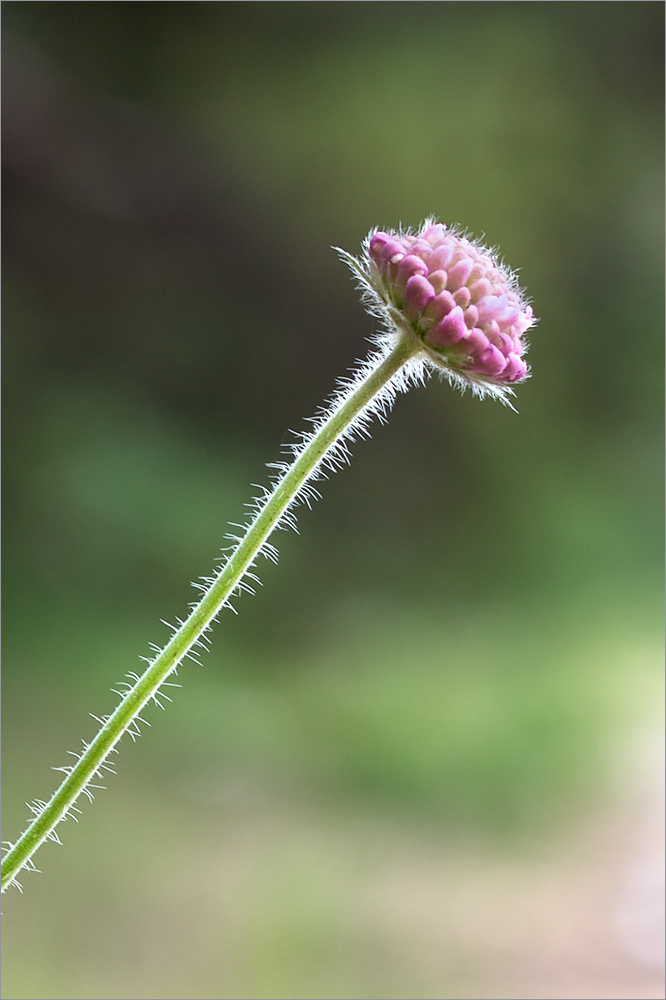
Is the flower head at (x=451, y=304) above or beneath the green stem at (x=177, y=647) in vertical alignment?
above

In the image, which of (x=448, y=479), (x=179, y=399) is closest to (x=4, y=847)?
(x=179, y=399)

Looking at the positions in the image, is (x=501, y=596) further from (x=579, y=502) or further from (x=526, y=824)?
(x=526, y=824)

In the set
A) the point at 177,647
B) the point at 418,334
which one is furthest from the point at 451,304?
the point at 177,647

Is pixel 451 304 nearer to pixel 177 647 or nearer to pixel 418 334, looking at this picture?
pixel 418 334

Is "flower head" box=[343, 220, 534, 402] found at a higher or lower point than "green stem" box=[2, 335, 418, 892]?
higher
